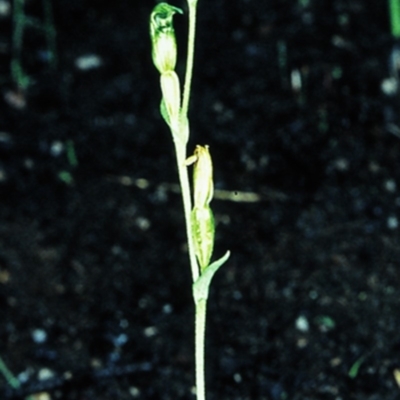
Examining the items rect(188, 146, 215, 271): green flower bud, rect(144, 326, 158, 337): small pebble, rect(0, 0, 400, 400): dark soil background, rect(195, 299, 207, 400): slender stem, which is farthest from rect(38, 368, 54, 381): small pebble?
rect(188, 146, 215, 271): green flower bud

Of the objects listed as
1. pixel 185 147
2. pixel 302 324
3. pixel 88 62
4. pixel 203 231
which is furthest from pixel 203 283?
pixel 88 62

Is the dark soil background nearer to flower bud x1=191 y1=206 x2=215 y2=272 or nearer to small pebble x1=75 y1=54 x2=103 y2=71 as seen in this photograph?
small pebble x1=75 y1=54 x2=103 y2=71

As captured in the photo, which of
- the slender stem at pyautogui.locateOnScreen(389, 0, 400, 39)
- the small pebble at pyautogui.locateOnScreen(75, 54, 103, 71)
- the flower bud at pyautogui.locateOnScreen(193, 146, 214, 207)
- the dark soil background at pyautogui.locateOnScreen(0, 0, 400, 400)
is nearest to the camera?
the flower bud at pyautogui.locateOnScreen(193, 146, 214, 207)

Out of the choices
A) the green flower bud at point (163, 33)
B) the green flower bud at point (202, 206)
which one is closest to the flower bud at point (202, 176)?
the green flower bud at point (202, 206)

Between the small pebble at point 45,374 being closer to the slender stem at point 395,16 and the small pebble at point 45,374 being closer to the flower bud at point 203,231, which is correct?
the flower bud at point 203,231

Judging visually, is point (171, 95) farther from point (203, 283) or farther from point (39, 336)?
point (39, 336)

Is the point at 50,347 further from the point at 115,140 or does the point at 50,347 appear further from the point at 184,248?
the point at 115,140
